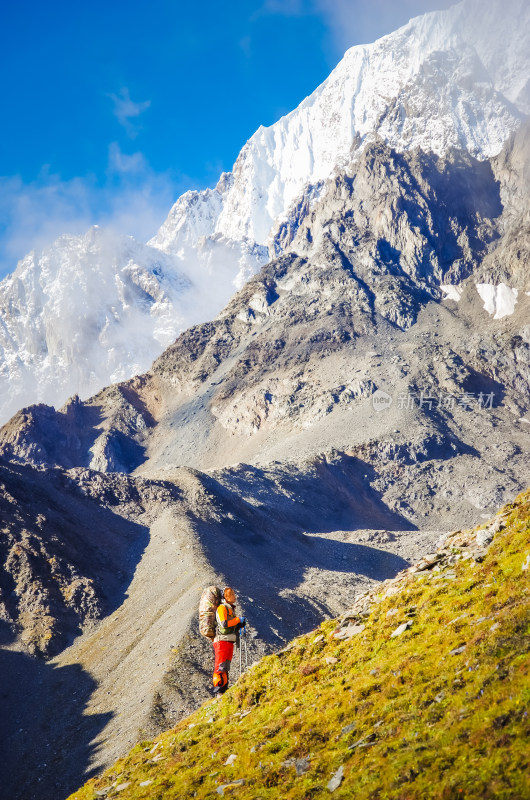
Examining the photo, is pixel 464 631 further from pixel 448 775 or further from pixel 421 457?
pixel 421 457

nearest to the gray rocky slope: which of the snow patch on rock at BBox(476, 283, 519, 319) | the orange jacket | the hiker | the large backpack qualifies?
the snow patch on rock at BBox(476, 283, 519, 319)

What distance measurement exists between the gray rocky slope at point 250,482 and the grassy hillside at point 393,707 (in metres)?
14.8

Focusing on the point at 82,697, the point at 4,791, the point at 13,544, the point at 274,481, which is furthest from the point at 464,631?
the point at 274,481

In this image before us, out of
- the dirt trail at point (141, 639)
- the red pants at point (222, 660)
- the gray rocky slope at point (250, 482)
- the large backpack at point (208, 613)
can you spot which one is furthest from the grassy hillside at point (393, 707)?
the gray rocky slope at point (250, 482)

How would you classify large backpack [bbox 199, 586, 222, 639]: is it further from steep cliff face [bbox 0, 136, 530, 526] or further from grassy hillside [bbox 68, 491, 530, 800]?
steep cliff face [bbox 0, 136, 530, 526]

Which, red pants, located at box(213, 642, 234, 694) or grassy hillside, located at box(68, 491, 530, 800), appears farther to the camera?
red pants, located at box(213, 642, 234, 694)

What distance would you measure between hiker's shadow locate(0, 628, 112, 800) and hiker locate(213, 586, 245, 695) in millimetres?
13427

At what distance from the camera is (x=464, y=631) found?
1320cm

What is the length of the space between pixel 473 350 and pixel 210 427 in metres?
77.1

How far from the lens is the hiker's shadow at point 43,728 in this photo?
2706cm

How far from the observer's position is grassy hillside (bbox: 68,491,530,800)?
903 cm

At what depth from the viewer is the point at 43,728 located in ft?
108

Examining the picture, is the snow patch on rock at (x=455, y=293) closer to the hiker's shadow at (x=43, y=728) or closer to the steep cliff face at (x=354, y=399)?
the steep cliff face at (x=354, y=399)

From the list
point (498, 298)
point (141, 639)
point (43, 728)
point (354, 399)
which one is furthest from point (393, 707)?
point (498, 298)
